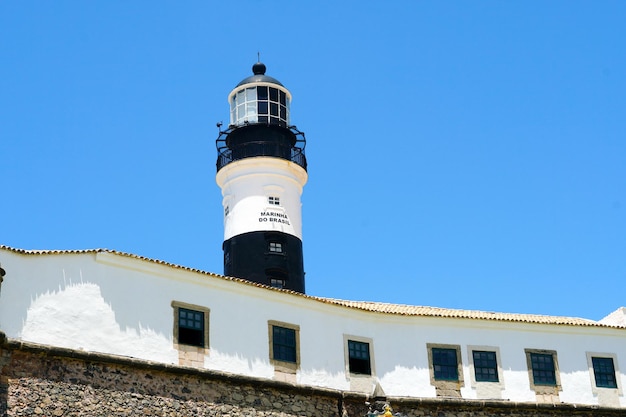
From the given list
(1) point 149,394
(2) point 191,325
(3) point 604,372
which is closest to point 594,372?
(3) point 604,372

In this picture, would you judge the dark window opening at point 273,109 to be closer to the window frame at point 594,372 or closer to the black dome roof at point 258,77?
the black dome roof at point 258,77

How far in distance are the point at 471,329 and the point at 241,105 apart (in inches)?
521

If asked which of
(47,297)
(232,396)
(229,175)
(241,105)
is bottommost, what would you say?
(232,396)

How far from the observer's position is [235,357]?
2567cm

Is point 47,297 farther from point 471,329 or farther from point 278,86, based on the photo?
point 278,86

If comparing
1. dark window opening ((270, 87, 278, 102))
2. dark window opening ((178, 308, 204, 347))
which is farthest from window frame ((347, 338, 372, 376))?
dark window opening ((270, 87, 278, 102))

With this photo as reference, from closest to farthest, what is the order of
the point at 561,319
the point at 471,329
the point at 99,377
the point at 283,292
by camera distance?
the point at 99,377
the point at 283,292
the point at 471,329
the point at 561,319

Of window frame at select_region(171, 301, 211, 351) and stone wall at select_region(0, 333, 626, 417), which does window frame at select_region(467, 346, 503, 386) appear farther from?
window frame at select_region(171, 301, 211, 351)

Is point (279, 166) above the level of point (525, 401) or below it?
above

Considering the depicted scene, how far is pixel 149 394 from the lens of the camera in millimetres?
23734

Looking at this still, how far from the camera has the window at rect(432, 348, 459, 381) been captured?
28.7 m

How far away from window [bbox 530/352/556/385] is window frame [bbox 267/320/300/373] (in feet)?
23.4

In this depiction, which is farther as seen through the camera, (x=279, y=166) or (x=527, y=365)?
(x=279, y=166)

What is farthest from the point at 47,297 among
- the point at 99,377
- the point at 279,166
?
the point at 279,166
